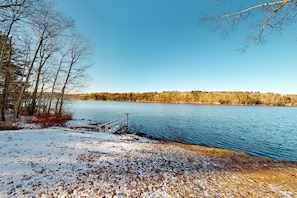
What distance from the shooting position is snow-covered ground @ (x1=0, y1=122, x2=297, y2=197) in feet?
11.1

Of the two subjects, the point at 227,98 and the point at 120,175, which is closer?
the point at 120,175

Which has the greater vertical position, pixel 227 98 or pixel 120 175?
pixel 227 98

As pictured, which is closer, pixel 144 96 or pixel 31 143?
pixel 31 143

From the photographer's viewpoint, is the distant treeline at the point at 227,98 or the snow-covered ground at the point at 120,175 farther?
the distant treeline at the point at 227,98

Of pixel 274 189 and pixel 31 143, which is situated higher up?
pixel 31 143

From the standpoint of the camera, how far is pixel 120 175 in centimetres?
420

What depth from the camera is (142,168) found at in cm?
486

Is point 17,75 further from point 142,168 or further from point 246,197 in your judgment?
point 246,197

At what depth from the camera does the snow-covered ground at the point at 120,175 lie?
337 centimetres

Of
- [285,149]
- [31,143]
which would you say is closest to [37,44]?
[31,143]

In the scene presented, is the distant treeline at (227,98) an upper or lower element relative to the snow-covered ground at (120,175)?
upper

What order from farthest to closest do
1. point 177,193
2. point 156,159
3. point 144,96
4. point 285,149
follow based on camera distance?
1. point 144,96
2. point 285,149
3. point 156,159
4. point 177,193

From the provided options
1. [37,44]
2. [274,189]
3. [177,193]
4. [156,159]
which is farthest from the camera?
[37,44]

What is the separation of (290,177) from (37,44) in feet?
65.1
